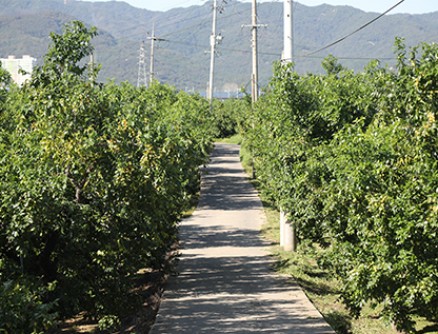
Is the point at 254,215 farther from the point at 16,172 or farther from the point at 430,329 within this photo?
the point at 16,172

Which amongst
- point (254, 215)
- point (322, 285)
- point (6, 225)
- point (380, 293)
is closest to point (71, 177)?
point (6, 225)

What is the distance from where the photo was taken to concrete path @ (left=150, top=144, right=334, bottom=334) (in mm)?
12031

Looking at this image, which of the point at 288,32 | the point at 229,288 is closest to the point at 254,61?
the point at 288,32

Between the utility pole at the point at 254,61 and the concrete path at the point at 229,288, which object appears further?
the utility pole at the point at 254,61

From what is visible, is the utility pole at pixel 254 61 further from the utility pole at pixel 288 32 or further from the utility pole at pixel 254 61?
the utility pole at pixel 288 32

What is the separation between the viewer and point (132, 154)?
973cm

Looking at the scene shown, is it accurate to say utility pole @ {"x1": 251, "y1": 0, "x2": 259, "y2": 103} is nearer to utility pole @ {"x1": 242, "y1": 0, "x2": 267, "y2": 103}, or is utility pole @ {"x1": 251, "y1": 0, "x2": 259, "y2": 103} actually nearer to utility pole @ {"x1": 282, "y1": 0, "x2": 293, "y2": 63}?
utility pole @ {"x1": 242, "y1": 0, "x2": 267, "y2": 103}

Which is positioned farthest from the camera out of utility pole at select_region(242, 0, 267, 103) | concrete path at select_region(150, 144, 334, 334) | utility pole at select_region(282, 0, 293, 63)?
utility pole at select_region(242, 0, 267, 103)

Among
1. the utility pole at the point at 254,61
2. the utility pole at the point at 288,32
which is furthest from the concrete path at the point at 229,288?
the utility pole at the point at 254,61

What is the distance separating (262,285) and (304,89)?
389 centimetres

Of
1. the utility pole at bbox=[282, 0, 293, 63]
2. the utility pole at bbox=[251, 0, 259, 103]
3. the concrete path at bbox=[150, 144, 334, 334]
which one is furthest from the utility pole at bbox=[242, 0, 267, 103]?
the utility pole at bbox=[282, 0, 293, 63]

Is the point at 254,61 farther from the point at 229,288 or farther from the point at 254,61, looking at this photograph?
the point at 229,288

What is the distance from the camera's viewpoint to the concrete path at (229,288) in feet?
39.5

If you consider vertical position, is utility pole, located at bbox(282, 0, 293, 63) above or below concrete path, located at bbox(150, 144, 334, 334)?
above
